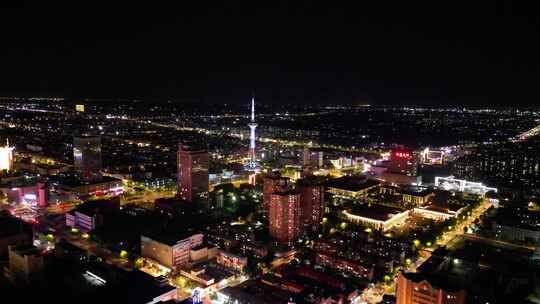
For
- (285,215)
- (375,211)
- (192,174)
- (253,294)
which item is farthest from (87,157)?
(253,294)

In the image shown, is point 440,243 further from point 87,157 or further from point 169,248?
point 87,157

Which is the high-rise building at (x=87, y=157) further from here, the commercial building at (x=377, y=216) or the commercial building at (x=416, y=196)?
the commercial building at (x=416, y=196)

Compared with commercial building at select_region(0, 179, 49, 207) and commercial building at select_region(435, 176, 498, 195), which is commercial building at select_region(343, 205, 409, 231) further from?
commercial building at select_region(0, 179, 49, 207)

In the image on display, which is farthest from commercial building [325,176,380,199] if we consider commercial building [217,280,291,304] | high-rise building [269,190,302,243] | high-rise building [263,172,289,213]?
commercial building [217,280,291,304]

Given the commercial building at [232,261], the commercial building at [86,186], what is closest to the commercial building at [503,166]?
the commercial building at [232,261]

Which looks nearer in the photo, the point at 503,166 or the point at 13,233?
the point at 13,233

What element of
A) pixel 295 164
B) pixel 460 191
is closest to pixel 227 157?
pixel 295 164
